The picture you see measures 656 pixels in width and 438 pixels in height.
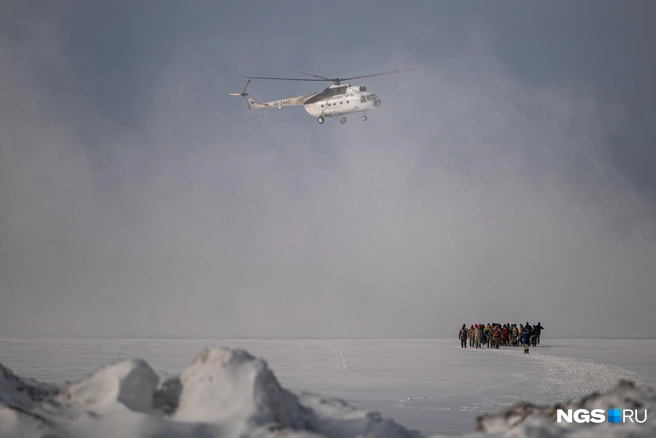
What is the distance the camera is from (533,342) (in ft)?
129

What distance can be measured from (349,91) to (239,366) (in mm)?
41327

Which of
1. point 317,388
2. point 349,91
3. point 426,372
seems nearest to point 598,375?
point 426,372

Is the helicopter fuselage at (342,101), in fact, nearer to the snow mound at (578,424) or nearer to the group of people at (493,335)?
the group of people at (493,335)

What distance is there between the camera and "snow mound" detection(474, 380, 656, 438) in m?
4.23

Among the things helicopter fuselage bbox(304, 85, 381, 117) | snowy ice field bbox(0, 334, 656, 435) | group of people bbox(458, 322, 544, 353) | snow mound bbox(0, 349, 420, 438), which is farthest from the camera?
helicopter fuselage bbox(304, 85, 381, 117)

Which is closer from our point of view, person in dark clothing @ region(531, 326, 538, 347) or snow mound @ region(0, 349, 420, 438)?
snow mound @ region(0, 349, 420, 438)

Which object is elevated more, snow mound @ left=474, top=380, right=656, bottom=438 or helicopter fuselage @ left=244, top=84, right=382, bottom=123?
helicopter fuselage @ left=244, top=84, right=382, bottom=123

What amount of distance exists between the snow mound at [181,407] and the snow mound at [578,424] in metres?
0.58

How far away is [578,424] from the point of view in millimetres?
4734

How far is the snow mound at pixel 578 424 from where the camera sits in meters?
4.23

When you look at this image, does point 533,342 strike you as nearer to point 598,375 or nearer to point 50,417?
point 598,375

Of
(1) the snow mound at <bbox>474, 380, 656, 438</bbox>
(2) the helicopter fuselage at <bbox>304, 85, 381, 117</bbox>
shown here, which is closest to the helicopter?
(2) the helicopter fuselage at <bbox>304, 85, 381, 117</bbox>

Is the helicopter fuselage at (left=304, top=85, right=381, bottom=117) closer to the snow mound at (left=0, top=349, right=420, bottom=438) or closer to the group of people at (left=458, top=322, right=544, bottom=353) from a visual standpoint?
the group of people at (left=458, top=322, right=544, bottom=353)

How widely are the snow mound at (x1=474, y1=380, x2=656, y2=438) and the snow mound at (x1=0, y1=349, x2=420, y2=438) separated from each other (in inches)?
22.8
